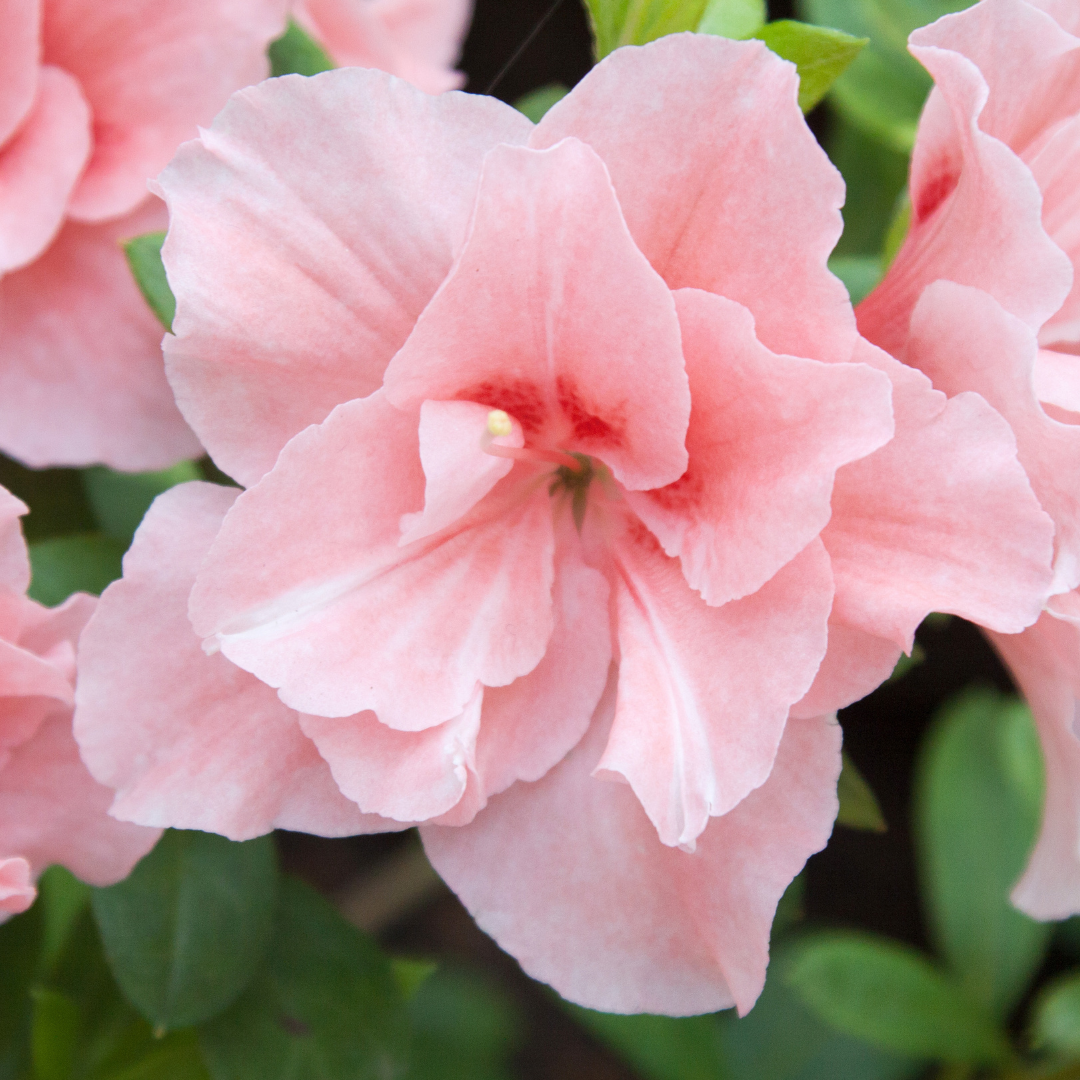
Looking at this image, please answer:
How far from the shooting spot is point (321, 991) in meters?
0.85

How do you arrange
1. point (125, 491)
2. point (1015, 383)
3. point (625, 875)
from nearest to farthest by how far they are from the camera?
point (1015, 383)
point (625, 875)
point (125, 491)

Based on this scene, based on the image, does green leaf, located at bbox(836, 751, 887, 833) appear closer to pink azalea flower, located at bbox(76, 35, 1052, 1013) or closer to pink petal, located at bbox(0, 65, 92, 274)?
pink azalea flower, located at bbox(76, 35, 1052, 1013)

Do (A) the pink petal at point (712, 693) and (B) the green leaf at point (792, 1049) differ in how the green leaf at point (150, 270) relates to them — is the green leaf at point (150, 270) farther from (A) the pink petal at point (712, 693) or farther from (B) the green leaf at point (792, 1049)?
(B) the green leaf at point (792, 1049)

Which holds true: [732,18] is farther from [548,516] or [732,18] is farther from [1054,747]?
[1054,747]

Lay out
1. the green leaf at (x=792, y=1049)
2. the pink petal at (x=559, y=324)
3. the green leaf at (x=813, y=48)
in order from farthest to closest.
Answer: the green leaf at (x=792, y=1049), the green leaf at (x=813, y=48), the pink petal at (x=559, y=324)

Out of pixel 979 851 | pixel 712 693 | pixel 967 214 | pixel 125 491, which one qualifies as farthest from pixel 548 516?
pixel 979 851

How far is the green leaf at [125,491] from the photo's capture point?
2.99ft

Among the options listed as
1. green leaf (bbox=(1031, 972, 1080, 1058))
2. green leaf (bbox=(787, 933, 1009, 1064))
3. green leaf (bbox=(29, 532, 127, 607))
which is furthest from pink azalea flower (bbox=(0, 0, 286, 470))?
green leaf (bbox=(1031, 972, 1080, 1058))

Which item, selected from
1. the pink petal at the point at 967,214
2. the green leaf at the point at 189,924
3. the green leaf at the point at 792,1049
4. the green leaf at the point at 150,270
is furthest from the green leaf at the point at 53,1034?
the green leaf at the point at 792,1049

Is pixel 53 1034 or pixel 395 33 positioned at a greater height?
pixel 395 33

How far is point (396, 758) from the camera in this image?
1.79 feet

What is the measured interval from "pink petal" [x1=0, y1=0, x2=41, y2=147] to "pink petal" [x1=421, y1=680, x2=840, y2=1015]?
479 millimetres

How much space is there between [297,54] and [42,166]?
0.55 feet

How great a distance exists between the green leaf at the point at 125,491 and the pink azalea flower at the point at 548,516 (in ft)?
1.20
